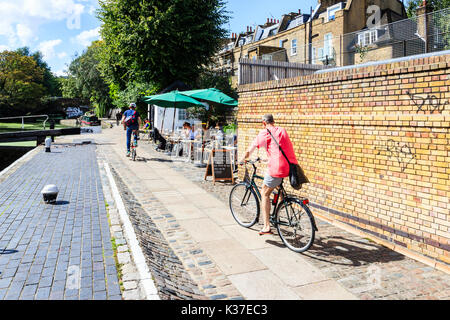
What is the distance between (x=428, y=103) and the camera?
5004 millimetres

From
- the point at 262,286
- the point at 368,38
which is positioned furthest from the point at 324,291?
the point at 368,38

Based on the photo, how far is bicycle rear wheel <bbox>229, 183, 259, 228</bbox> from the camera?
6520 millimetres

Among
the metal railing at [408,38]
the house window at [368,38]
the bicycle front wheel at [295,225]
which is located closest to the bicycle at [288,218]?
the bicycle front wheel at [295,225]

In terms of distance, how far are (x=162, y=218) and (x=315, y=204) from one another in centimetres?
307

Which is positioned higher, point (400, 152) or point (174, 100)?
point (174, 100)

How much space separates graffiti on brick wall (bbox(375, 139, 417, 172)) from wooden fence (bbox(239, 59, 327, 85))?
219 inches

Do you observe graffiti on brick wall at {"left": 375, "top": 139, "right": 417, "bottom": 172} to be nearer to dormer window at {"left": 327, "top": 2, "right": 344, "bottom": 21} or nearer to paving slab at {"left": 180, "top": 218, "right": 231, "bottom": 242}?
paving slab at {"left": 180, "top": 218, "right": 231, "bottom": 242}

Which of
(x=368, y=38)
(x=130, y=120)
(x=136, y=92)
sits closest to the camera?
(x=130, y=120)

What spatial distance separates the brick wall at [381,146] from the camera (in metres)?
4.91

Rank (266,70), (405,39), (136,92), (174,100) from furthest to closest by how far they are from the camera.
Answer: (136,92), (174,100), (405,39), (266,70)

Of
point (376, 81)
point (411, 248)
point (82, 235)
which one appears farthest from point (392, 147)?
point (82, 235)

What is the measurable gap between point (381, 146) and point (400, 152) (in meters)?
0.38

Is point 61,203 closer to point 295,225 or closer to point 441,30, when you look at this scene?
point 295,225

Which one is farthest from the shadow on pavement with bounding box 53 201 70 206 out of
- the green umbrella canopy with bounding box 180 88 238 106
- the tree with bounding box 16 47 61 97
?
the tree with bounding box 16 47 61 97
